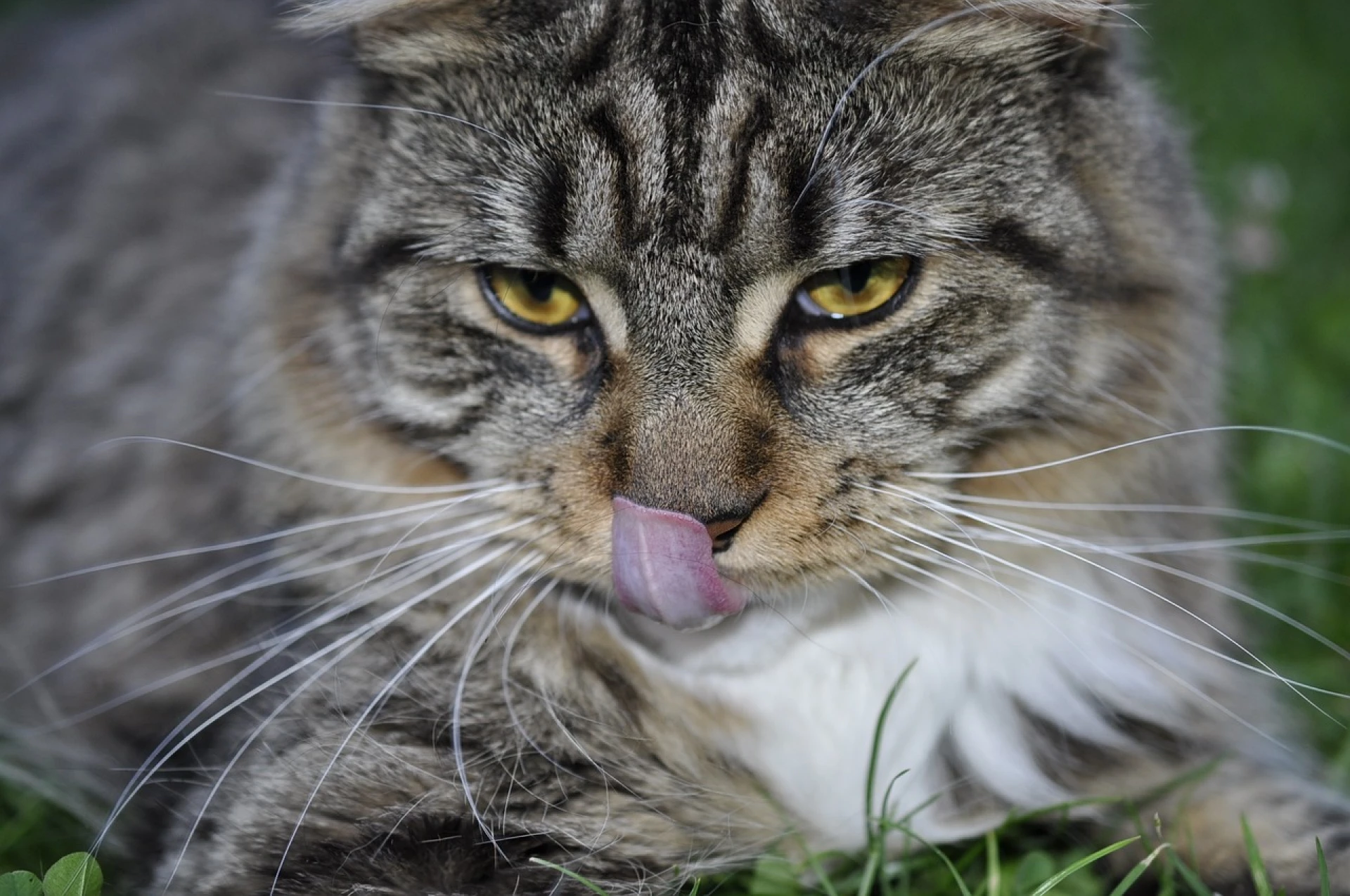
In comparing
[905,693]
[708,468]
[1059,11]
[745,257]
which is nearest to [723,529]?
[708,468]

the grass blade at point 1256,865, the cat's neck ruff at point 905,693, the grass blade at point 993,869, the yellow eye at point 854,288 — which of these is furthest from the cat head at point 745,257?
the grass blade at point 1256,865

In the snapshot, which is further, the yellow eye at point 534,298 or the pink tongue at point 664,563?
the yellow eye at point 534,298

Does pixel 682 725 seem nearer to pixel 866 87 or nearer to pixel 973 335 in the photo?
pixel 973 335

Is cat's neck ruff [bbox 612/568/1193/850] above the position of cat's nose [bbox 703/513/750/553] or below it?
below

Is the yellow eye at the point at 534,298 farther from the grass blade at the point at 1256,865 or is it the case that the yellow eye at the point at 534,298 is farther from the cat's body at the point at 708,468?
the grass blade at the point at 1256,865

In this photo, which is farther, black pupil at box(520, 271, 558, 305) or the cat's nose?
black pupil at box(520, 271, 558, 305)

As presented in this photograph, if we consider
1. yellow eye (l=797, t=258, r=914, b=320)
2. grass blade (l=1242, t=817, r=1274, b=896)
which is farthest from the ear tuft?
grass blade (l=1242, t=817, r=1274, b=896)

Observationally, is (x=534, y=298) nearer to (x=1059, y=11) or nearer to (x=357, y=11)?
(x=357, y=11)

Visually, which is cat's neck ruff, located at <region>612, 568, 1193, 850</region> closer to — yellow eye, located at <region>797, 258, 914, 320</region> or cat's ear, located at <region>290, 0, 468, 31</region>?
yellow eye, located at <region>797, 258, 914, 320</region>

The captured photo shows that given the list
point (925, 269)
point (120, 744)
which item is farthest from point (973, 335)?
point (120, 744)
